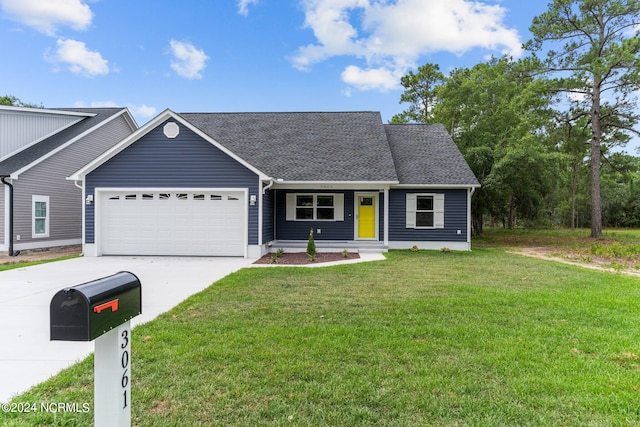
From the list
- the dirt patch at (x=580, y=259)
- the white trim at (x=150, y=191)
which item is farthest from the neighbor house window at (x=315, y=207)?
the dirt patch at (x=580, y=259)

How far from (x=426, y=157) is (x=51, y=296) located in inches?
540

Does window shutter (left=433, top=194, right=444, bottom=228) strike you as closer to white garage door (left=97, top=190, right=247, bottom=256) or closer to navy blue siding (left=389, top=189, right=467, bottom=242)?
navy blue siding (left=389, top=189, right=467, bottom=242)

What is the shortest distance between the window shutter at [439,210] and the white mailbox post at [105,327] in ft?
44.6

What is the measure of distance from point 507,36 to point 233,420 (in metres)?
23.2

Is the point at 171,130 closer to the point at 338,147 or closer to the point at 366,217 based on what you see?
the point at 338,147

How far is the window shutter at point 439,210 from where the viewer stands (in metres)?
14.2

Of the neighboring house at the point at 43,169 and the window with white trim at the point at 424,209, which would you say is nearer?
the neighboring house at the point at 43,169

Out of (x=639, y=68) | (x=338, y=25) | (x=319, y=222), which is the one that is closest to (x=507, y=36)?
(x=639, y=68)

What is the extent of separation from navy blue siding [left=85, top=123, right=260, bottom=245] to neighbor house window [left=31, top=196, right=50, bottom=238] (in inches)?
122

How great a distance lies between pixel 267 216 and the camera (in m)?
13.0

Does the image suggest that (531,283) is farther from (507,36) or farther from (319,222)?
(507,36)

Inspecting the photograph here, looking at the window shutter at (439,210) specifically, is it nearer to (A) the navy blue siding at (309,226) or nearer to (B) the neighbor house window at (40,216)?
(A) the navy blue siding at (309,226)

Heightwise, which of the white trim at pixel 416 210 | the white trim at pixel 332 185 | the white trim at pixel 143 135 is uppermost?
the white trim at pixel 143 135

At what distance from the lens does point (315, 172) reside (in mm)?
13719
